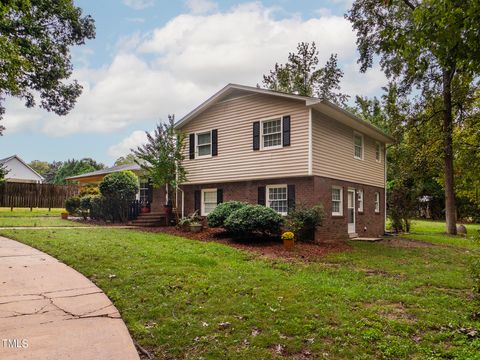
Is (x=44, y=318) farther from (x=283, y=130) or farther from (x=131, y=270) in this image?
(x=283, y=130)

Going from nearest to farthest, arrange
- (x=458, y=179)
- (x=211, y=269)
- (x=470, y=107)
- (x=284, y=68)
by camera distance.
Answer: (x=211, y=269)
(x=470, y=107)
(x=458, y=179)
(x=284, y=68)

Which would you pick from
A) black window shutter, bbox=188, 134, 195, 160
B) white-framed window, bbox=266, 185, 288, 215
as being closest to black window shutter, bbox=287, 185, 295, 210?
white-framed window, bbox=266, 185, 288, 215

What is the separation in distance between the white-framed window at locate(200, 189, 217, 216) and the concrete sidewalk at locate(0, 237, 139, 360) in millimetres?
9809

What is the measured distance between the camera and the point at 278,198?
1430 centimetres

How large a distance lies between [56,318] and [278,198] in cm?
1066

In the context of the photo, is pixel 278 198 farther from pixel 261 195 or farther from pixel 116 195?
pixel 116 195

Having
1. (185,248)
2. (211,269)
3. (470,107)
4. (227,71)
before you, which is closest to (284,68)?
(227,71)

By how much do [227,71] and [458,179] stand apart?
17.9 metres

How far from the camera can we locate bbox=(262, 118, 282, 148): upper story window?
563 inches

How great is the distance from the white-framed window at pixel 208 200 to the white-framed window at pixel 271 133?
3.37 meters

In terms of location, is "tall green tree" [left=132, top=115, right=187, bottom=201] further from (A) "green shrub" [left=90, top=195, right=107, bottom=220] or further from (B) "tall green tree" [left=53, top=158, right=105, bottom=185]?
(B) "tall green tree" [left=53, top=158, right=105, bottom=185]

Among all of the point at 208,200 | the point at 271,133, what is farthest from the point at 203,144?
the point at 271,133

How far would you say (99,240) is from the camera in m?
10.1

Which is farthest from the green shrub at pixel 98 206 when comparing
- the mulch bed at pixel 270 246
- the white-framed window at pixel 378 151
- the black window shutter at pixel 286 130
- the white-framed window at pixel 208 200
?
the white-framed window at pixel 378 151
